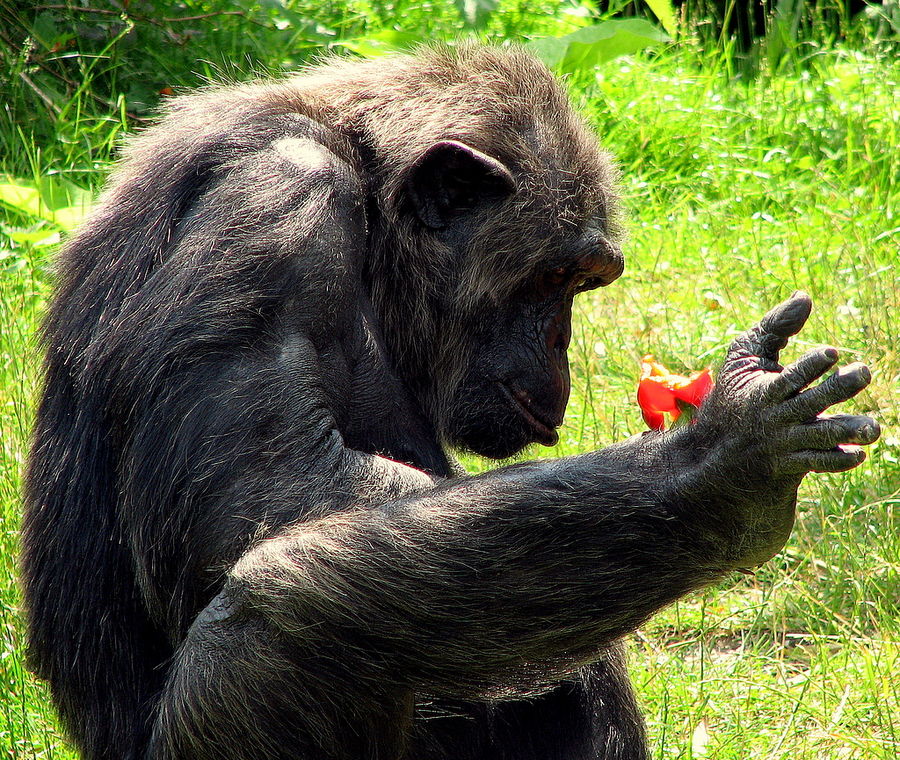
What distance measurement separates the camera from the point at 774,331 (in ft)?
9.65

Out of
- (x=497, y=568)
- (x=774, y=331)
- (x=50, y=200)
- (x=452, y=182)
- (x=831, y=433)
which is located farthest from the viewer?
(x=50, y=200)

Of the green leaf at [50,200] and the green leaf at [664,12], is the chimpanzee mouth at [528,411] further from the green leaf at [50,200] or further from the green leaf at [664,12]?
the green leaf at [664,12]

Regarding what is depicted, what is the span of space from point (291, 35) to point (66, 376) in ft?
16.7

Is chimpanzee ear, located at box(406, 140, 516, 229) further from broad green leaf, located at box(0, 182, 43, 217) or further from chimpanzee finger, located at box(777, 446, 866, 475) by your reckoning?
broad green leaf, located at box(0, 182, 43, 217)

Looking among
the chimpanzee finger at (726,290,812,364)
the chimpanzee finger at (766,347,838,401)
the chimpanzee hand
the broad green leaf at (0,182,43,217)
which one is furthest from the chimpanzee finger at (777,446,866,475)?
the broad green leaf at (0,182,43,217)

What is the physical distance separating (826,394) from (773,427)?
14 centimetres

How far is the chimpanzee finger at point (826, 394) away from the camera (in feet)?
8.82

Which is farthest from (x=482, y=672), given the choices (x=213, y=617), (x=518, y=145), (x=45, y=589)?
(x=518, y=145)

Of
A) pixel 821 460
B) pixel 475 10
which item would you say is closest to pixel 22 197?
pixel 475 10

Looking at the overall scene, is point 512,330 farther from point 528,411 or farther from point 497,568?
point 497,568

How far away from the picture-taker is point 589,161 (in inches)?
167

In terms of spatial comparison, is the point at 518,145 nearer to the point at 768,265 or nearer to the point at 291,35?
the point at 768,265

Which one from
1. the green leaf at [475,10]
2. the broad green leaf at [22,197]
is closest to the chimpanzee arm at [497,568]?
the broad green leaf at [22,197]

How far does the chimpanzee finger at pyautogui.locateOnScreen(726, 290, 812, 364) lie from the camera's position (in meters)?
2.92
